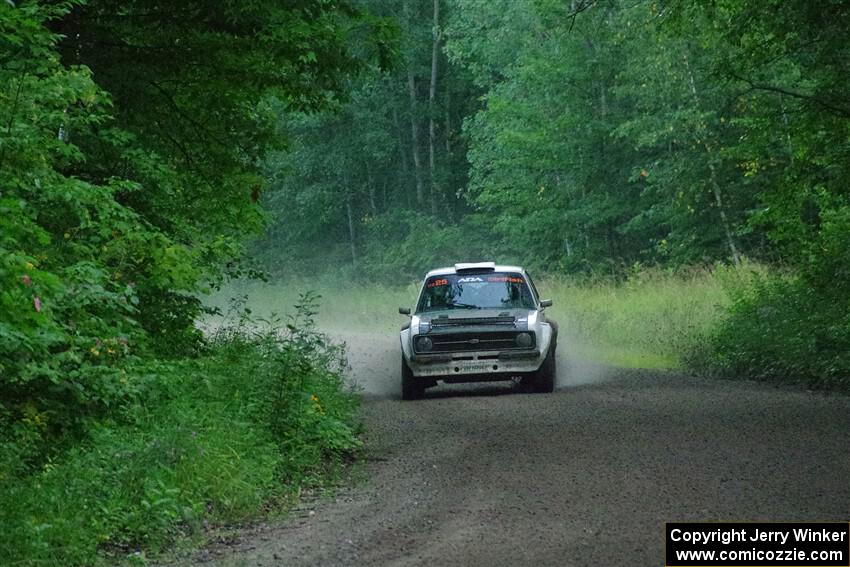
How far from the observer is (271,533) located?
9.27m

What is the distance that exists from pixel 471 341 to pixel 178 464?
9167mm

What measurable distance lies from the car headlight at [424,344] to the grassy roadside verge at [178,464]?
4.39 metres

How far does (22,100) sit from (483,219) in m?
45.3

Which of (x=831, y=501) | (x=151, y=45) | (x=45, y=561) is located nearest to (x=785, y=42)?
(x=151, y=45)

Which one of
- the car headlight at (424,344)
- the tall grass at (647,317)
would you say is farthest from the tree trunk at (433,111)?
the car headlight at (424,344)

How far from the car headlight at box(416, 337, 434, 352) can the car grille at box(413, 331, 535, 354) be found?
31mm

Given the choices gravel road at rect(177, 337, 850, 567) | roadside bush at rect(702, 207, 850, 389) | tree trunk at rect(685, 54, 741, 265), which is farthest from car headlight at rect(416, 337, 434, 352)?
tree trunk at rect(685, 54, 741, 265)

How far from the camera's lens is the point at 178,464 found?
1018cm

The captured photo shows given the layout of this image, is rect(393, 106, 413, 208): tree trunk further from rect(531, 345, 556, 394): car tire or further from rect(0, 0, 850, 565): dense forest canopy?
rect(531, 345, 556, 394): car tire

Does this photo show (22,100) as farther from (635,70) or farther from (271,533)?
(635,70)

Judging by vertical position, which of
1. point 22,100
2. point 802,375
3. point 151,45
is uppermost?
point 151,45

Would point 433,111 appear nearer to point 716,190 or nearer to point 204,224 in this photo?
point 716,190

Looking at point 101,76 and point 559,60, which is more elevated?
point 559,60

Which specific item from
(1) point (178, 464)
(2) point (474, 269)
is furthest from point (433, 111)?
(1) point (178, 464)
